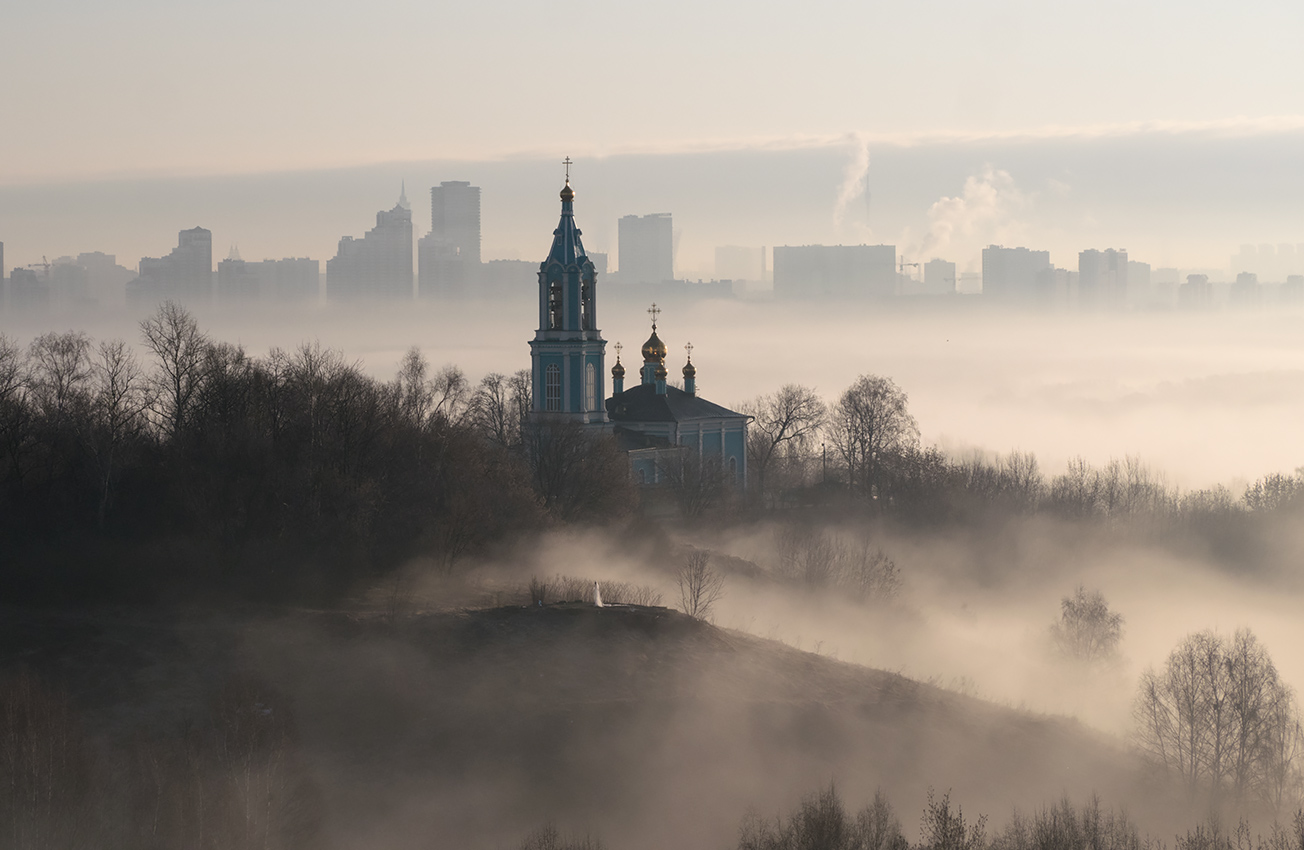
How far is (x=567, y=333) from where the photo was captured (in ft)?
206

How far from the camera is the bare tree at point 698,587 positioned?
47.3 metres

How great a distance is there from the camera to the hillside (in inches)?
1207

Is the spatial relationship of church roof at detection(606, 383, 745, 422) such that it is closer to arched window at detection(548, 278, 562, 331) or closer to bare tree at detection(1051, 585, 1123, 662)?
arched window at detection(548, 278, 562, 331)

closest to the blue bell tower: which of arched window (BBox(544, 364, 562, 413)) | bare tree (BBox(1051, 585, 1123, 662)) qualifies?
arched window (BBox(544, 364, 562, 413))

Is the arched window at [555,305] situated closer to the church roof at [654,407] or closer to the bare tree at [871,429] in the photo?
the church roof at [654,407]

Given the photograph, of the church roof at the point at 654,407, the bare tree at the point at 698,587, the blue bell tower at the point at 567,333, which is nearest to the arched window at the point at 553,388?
the blue bell tower at the point at 567,333

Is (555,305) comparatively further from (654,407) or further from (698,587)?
(698,587)

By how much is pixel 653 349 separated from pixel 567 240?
10.6 metres

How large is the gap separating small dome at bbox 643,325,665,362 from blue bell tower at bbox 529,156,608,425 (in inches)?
304

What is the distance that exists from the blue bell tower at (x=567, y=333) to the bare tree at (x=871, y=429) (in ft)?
71.8

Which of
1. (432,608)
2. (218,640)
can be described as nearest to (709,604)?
(432,608)

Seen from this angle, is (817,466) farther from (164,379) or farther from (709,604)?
(164,379)

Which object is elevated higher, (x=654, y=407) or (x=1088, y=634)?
(x=654, y=407)

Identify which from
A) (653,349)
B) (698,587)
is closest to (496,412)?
(653,349)
